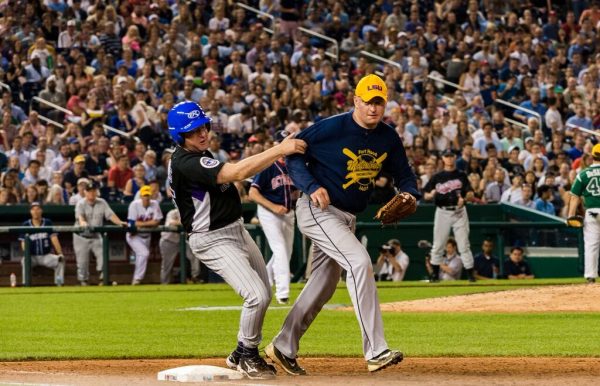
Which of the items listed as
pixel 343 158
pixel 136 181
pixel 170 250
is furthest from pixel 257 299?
pixel 136 181

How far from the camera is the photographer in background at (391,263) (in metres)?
22.9

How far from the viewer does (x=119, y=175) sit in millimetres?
23203

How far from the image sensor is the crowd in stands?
23.4m

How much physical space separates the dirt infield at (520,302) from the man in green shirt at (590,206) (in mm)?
2136

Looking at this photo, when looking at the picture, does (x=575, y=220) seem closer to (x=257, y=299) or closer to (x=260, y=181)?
(x=260, y=181)

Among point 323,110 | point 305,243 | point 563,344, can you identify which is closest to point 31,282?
point 305,243

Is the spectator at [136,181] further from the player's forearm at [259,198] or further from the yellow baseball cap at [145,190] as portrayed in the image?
the player's forearm at [259,198]

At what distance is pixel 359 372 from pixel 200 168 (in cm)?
186

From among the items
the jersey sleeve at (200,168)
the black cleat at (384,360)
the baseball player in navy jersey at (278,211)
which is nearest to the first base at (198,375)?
the black cleat at (384,360)

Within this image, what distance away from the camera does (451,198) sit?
2100cm

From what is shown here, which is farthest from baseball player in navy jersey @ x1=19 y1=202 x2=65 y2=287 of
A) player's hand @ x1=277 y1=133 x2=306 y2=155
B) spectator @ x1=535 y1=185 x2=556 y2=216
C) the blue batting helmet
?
player's hand @ x1=277 y1=133 x2=306 y2=155

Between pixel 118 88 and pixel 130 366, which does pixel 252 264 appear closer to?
pixel 130 366

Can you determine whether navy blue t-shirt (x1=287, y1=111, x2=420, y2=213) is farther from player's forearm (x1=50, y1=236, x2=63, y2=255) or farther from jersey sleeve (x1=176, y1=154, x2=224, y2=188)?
player's forearm (x1=50, y1=236, x2=63, y2=255)

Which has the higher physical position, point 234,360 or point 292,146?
point 292,146
